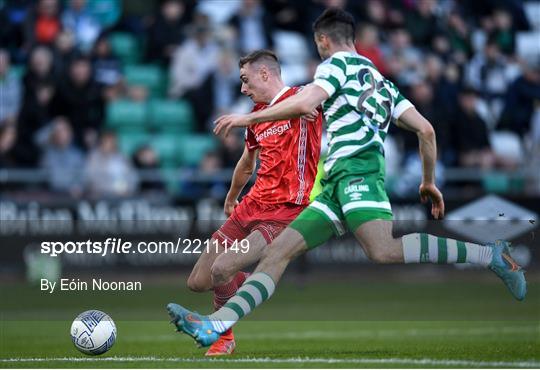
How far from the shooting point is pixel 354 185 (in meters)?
8.73

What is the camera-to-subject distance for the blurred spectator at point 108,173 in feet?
60.8

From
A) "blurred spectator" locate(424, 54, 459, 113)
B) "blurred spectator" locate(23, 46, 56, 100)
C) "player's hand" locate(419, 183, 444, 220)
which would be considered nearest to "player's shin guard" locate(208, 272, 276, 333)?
"player's hand" locate(419, 183, 444, 220)

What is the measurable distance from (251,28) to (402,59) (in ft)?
9.68

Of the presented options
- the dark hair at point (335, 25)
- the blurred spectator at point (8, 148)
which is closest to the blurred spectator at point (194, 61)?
the blurred spectator at point (8, 148)

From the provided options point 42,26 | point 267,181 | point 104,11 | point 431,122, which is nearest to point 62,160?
point 42,26

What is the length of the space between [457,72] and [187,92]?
5.42 metres

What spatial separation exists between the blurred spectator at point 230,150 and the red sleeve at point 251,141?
965cm

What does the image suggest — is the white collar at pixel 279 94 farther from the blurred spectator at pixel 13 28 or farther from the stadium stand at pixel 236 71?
the blurred spectator at pixel 13 28

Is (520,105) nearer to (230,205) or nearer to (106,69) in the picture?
(106,69)

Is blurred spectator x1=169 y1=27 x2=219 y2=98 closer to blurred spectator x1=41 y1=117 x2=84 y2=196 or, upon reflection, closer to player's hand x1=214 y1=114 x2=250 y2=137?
blurred spectator x1=41 y1=117 x2=84 y2=196

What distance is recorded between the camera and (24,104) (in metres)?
19.1

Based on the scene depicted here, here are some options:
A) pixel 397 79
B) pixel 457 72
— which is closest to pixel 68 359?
pixel 397 79

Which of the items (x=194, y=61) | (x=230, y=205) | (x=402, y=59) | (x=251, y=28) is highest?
(x=251, y=28)

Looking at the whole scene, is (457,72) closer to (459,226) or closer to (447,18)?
(447,18)
